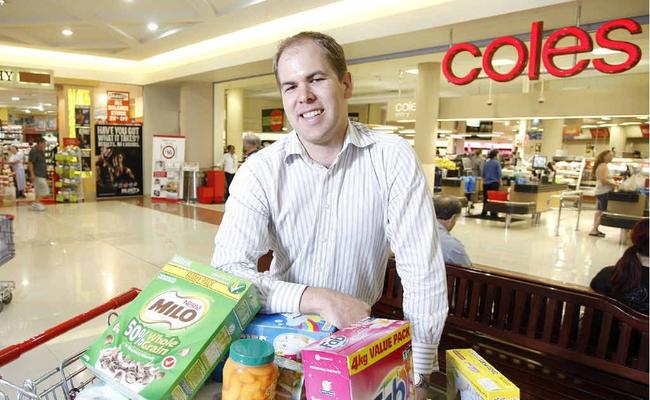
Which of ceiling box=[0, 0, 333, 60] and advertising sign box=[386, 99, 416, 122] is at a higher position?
ceiling box=[0, 0, 333, 60]

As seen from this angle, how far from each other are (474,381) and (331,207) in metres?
0.53

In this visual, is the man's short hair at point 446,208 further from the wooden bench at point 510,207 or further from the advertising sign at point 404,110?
the advertising sign at point 404,110

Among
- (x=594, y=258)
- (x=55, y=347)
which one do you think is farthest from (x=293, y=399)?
(x=594, y=258)

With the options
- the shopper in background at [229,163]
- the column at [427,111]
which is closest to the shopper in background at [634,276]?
the column at [427,111]

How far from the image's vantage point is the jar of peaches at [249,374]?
Result: 74 centimetres

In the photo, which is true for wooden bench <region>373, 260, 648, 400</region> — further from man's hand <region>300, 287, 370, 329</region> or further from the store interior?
man's hand <region>300, 287, 370, 329</region>

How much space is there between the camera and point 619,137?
747 inches

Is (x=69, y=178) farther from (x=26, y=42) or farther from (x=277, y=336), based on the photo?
(x=277, y=336)

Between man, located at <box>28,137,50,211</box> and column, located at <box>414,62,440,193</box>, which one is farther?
man, located at <box>28,137,50,211</box>

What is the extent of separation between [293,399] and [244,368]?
0.13 m

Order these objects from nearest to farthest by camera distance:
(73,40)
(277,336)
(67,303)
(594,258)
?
(277,336) < (67,303) < (594,258) < (73,40)

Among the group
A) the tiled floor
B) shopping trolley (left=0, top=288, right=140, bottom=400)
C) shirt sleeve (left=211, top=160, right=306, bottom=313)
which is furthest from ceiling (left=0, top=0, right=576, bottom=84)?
shopping trolley (left=0, top=288, right=140, bottom=400)

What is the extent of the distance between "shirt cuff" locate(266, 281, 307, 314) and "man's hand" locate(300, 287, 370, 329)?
0.01m

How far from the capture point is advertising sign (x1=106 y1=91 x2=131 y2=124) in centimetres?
1329
